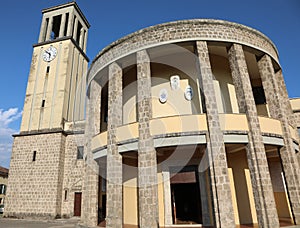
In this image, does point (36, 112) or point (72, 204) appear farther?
point (36, 112)

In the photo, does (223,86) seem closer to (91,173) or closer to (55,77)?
(91,173)

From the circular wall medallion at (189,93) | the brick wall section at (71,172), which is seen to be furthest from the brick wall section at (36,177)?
the circular wall medallion at (189,93)

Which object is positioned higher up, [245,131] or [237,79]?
[237,79]

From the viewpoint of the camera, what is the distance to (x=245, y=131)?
31.7 feet

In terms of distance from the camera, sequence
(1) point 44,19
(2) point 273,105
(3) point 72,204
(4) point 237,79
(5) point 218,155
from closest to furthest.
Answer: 1. (5) point 218,155
2. (4) point 237,79
3. (2) point 273,105
4. (3) point 72,204
5. (1) point 44,19

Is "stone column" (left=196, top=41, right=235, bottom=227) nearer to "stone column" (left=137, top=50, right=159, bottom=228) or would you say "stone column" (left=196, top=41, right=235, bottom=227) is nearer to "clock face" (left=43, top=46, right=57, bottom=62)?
"stone column" (left=137, top=50, right=159, bottom=228)

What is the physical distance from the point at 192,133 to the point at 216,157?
140cm

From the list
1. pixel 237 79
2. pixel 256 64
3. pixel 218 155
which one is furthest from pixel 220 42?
pixel 218 155

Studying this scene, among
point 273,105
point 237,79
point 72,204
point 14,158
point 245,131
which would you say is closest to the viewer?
point 245,131

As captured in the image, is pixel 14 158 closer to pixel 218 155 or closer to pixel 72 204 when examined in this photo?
pixel 72 204

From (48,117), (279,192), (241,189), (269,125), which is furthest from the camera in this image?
(48,117)

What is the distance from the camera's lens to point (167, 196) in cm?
1117

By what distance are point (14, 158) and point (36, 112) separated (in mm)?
4862

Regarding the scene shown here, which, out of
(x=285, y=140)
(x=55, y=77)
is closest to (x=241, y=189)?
(x=285, y=140)
